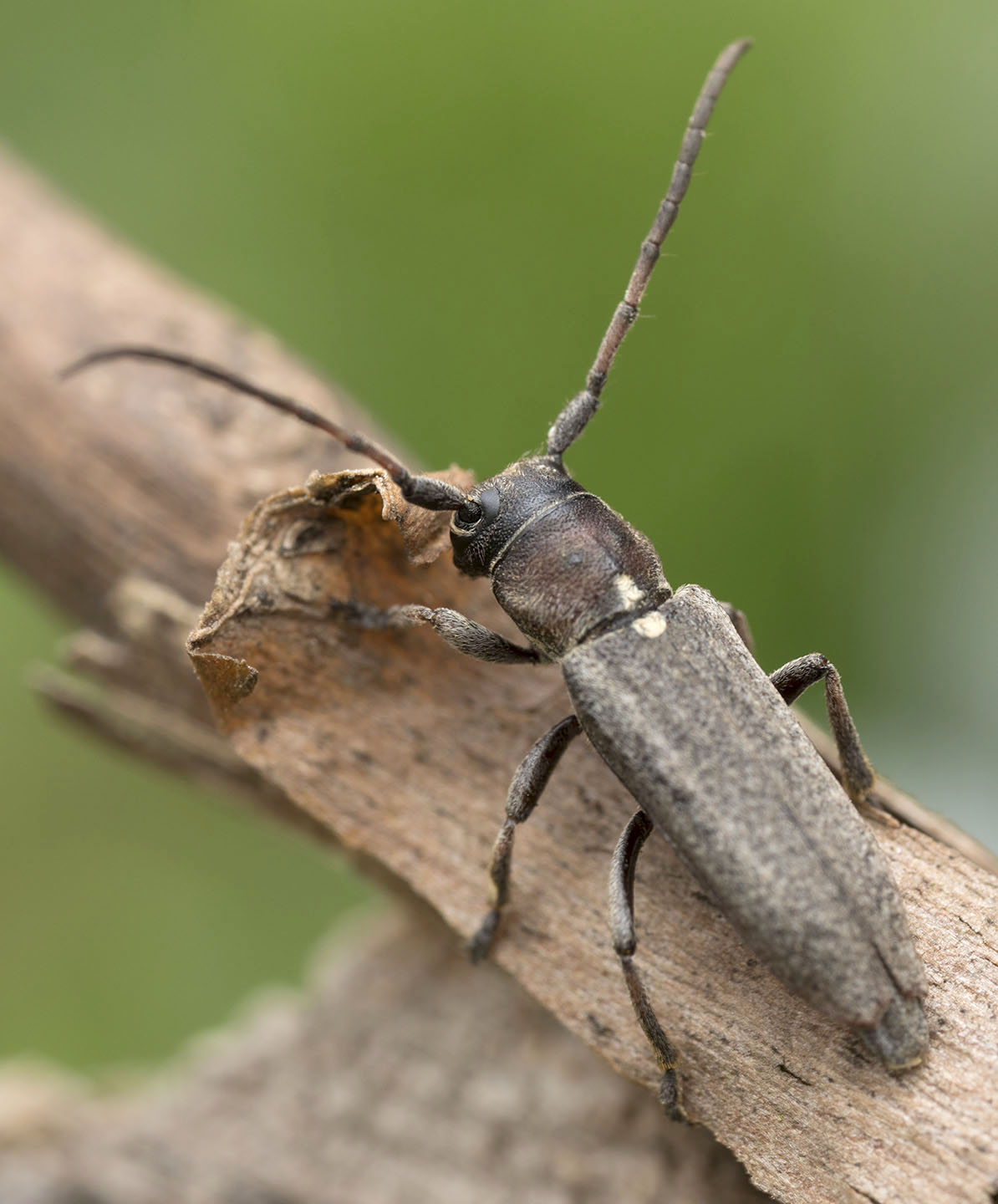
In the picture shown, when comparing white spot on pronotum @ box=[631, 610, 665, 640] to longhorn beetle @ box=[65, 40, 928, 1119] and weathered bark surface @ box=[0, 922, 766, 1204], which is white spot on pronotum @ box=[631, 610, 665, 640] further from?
weathered bark surface @ box=[0, 922, 766, 1204]

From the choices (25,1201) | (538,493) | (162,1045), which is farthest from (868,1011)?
(162,1045)

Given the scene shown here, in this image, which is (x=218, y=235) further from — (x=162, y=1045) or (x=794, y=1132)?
(x=794, y=1132)

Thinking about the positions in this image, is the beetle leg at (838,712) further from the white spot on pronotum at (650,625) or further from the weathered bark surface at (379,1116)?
the weathered bark surface at (379,1116)

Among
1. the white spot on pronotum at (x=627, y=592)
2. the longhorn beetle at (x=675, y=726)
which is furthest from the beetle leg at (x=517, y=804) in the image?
the white spot on pronotum at (x=627, y=592)

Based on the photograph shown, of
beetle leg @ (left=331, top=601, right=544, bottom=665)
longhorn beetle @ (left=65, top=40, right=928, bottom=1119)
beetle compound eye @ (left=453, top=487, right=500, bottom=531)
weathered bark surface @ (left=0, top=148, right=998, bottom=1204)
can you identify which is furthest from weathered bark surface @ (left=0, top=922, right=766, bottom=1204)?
beetle compound eye @ (left=453, top=487, right=500, bottom=531)

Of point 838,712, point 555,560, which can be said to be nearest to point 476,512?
point 555,560

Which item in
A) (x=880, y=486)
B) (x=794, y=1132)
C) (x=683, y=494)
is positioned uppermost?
(x=880, y=486)
